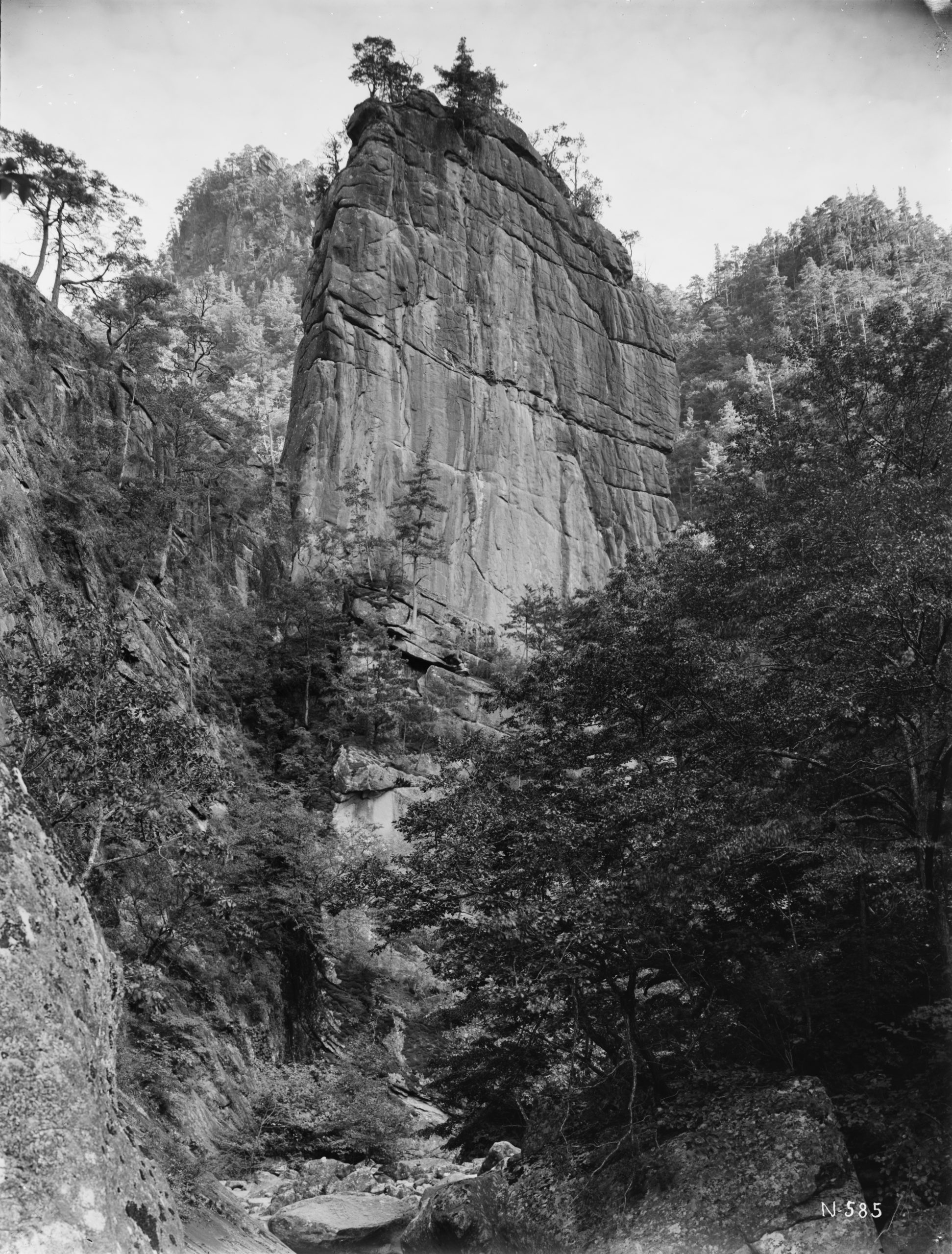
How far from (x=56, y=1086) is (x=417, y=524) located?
1310 inches

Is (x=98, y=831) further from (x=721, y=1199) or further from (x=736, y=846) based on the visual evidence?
(x=721, y=1199)

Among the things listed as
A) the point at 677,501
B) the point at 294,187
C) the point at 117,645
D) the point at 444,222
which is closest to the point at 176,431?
the point at 444,222

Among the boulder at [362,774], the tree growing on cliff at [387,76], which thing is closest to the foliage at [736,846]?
the boulder at [362,774]

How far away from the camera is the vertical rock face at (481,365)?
42.5m

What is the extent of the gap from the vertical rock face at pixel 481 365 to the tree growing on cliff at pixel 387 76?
1.44 meters

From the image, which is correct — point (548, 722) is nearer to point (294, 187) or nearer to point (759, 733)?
point (759, 733)

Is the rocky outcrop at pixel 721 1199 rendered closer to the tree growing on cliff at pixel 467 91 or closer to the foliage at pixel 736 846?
the foliage at pixel 736 846

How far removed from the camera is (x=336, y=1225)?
12.5 m

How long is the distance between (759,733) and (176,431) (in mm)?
29860

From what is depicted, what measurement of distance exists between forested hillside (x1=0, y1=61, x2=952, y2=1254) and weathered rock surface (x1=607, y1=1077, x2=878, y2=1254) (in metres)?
0.35

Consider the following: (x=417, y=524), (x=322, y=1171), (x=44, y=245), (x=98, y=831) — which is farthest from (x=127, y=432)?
(x=322, y=1171)

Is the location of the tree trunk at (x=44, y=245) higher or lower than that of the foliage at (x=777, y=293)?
lower

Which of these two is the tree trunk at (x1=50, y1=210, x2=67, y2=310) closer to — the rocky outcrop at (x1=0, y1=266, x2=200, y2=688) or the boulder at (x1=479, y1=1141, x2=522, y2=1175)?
the rocky outcrop at (x1=0, y1=266, x2=200, y2=688)

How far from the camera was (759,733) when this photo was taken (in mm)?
11422
